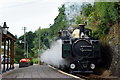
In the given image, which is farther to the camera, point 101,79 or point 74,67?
point 74,67

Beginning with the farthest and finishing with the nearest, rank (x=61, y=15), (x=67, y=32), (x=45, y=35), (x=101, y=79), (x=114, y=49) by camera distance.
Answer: (x=45, y=35)
(x=61, y=15)
(x=67, y=32)
(x=114, y=49)
(x=101, y=79)

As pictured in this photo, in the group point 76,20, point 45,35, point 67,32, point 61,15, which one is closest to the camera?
point 67,32

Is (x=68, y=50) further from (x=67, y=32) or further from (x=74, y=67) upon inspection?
(x=67, y=32)

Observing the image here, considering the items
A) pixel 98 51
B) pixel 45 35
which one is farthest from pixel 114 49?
pixel 45 35

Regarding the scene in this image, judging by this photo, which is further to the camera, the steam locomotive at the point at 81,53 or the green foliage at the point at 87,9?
the green foliage at the point at 87,9

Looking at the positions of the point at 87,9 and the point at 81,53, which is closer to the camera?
the point at 81,53

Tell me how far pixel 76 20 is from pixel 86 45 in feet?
33.5

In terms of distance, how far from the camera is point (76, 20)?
22.8 meters

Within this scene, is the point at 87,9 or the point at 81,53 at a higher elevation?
the point at 87,9

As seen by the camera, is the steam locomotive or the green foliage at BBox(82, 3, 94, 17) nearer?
the steam locomotive

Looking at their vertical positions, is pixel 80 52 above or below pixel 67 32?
below

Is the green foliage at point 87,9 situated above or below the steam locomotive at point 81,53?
above

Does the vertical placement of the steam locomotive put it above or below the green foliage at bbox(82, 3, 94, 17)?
below

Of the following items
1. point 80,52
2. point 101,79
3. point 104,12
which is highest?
point 104,12
